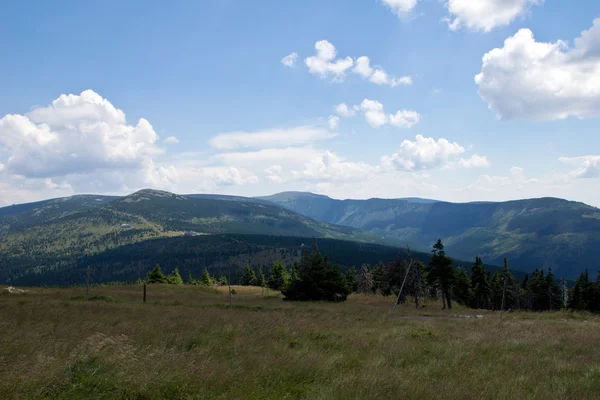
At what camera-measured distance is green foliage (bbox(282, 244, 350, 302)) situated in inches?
1806

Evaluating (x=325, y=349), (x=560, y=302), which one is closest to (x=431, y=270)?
(x=560, y=302)

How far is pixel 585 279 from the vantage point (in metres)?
67.4

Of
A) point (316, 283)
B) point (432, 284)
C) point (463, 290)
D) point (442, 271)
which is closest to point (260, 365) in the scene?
point (316, 283)

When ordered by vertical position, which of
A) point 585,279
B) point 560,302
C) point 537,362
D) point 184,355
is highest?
point 184,355

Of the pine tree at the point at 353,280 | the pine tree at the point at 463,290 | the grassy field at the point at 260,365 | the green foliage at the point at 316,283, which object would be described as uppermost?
the grassy field at the point at 260,365

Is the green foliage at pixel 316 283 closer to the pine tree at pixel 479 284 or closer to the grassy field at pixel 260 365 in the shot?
the grassy field at pixel 260 365

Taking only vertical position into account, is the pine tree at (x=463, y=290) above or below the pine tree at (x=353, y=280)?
above

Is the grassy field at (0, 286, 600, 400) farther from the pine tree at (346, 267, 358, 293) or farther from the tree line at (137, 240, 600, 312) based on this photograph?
the pine tree at (346, 267, 358, 293)

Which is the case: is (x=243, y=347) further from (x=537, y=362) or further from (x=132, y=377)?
(x=537, y=362)

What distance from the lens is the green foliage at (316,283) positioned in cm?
4588

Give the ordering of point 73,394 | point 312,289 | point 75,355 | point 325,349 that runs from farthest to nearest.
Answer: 1. point 312,289
2. point 325,349
3. point 75,355
4. point 73,394

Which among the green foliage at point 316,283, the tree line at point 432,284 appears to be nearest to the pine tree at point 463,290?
the tree line at point 432,284

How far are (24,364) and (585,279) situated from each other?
278ft

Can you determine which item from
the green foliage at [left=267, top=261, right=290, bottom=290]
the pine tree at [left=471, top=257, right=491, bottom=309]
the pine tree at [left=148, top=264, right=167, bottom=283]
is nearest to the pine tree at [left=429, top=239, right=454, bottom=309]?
the pine tree at [left=471, top=257, right=491, bottom=309]
